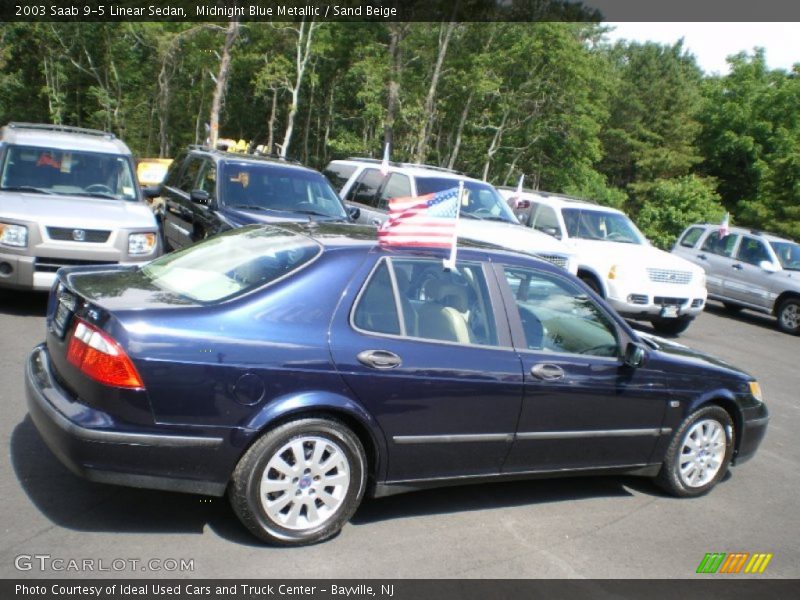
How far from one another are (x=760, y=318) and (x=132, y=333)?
1613 centimetres

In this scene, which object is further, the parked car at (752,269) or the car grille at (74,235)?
the parked car at (752,269)

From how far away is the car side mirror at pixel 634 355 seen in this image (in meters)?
4.83

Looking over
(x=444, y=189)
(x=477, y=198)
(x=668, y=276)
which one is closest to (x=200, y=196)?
(x=444, y=189)

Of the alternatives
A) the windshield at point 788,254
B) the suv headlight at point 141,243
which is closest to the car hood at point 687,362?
the suv headlight at point 141,243

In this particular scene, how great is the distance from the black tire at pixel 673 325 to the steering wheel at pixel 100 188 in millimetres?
7961

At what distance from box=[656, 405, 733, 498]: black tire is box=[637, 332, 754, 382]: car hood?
0.27 m

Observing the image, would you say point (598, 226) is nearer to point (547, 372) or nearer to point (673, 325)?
point (673, 325)

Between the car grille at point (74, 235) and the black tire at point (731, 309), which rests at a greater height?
the car grille at point (74, 235)

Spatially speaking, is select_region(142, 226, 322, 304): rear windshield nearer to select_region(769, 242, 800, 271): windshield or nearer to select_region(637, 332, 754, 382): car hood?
select_region(637, 332, 754, 382): car hood

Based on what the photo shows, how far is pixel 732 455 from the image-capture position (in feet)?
18.5

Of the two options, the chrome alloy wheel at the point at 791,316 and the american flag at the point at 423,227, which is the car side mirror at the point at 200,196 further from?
the chrome alloy wheel at the point at 791,316

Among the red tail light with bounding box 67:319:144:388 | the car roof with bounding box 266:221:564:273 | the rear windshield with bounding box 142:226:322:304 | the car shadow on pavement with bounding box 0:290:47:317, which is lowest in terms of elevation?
the car shadow on pavement with bounding box 0:290:47:317

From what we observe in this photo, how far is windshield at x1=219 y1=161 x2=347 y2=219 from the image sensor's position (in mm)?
9594

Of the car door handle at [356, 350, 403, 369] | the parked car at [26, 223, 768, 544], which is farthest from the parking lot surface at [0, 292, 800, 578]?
the car door handle at [356, 350, 403, 369]
